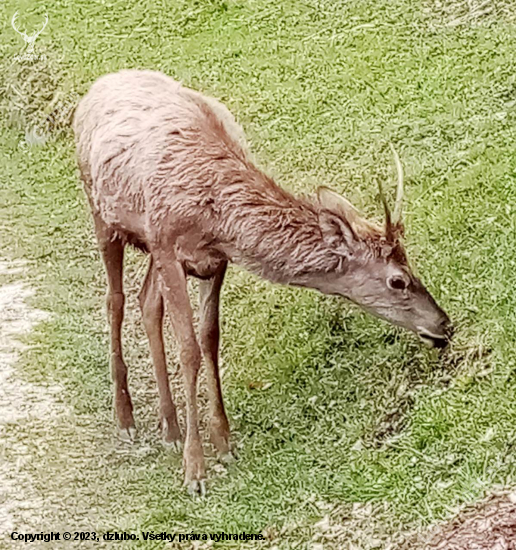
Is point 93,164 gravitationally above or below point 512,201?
above

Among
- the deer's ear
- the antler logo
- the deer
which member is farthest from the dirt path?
the antler logo

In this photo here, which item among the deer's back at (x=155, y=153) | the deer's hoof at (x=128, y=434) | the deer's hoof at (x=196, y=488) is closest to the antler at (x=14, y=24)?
the deer's back at (x=155, y=153)

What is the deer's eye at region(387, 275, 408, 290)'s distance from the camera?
5.98 m

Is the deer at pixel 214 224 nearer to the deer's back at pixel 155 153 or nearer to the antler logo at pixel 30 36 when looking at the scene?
the deer's back at pixel 155 153

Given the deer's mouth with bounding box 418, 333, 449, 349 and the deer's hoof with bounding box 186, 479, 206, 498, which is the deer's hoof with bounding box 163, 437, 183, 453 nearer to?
the deer's hoof with bounding box 186, 479, 206, 498

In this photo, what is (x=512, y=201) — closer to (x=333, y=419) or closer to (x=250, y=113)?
(x=333, y=419)

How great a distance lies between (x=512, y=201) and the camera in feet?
25.8

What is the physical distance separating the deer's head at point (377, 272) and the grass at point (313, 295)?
1.66 ft

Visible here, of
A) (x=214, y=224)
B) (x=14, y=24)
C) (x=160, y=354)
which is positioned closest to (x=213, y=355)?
(x=160, y=354)

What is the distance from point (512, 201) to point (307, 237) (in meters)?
2.31

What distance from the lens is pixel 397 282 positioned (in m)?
5.99

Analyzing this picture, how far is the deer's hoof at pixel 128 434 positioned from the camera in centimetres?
692

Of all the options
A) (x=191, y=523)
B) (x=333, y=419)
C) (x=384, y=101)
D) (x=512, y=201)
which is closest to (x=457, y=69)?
(x=384, y=101)

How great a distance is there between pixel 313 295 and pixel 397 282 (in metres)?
1.96
